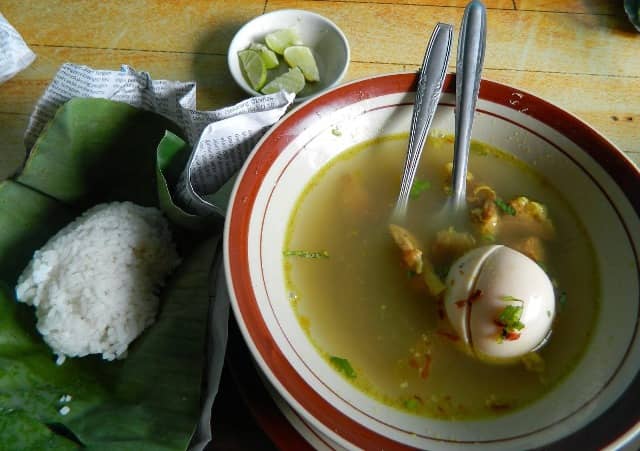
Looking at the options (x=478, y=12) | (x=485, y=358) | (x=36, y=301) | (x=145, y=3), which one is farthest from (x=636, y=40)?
(x=36, y=301)

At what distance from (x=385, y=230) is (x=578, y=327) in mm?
349

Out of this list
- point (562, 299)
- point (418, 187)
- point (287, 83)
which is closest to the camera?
point (562, 299)

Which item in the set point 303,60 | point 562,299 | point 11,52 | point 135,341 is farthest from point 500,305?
point 11,52

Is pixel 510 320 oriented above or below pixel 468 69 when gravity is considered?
below

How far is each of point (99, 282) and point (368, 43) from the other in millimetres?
808

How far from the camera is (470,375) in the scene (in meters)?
0.86

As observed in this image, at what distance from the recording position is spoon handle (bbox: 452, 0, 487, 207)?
0.93 m

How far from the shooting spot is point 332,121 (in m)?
0.96

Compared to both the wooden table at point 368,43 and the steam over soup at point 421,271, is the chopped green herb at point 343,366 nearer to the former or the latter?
the steam over soup at point 421,271

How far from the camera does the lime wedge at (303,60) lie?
3.98 ft

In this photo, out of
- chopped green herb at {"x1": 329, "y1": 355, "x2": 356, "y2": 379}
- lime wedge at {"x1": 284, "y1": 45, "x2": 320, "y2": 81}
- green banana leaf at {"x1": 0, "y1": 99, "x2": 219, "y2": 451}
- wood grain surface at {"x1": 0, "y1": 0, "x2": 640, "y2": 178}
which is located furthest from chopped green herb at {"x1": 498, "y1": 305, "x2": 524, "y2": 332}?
lime wedge at {"x1": 284, "y1": 45, "x2": 320, "y2": 81}

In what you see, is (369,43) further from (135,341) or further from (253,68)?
(135,341)

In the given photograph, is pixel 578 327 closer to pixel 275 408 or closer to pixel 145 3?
pixel 275 408

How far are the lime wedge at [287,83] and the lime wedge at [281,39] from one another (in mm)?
94
